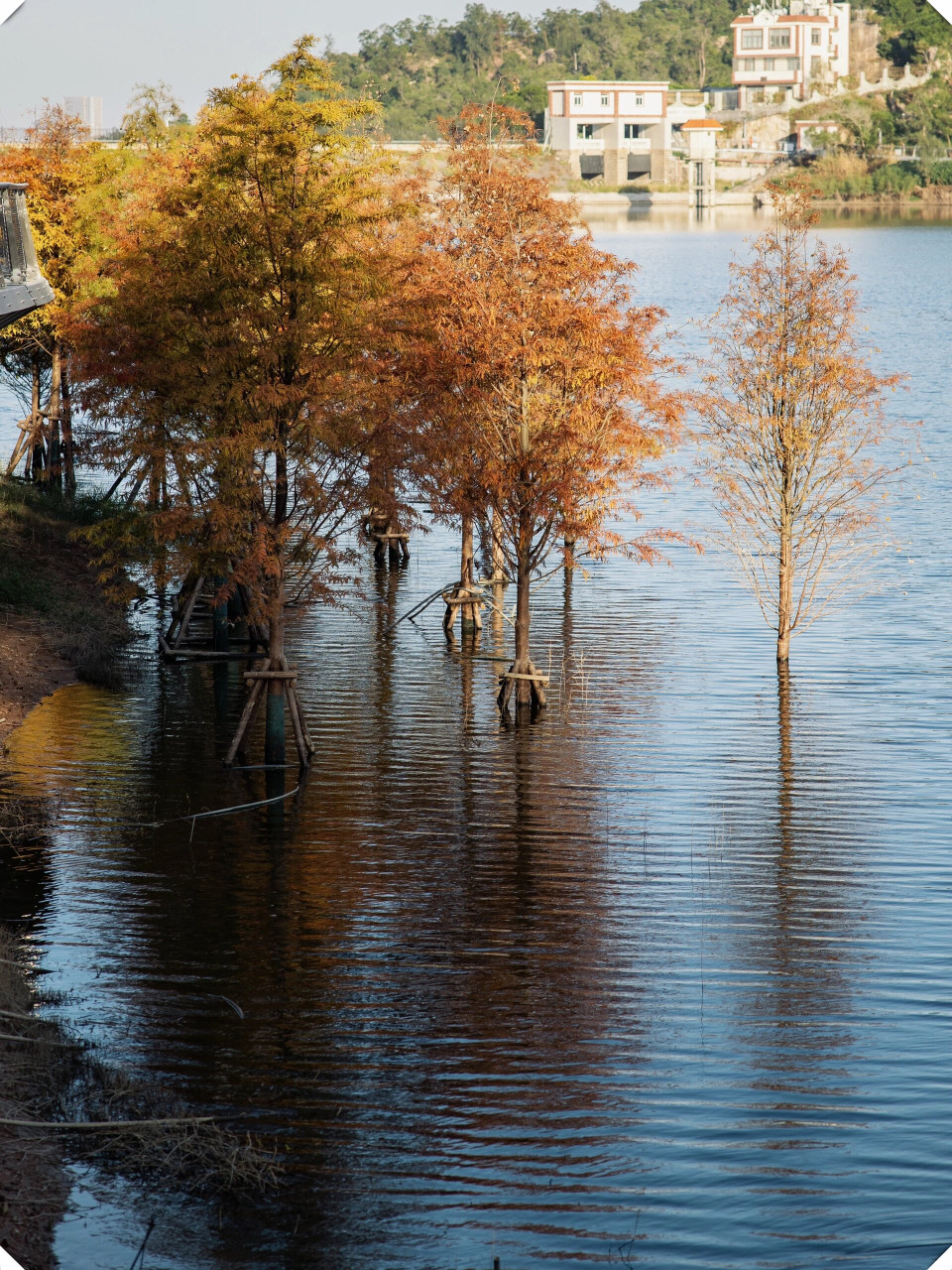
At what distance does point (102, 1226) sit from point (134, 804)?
30.4 feet

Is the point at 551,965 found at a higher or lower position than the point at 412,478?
lower

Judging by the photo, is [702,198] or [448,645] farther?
[702,198]

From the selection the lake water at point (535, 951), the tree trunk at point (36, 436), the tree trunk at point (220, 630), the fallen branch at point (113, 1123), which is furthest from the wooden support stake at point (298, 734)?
the tree trunk at point (36, 436)

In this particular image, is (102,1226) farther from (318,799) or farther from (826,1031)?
(318,799)

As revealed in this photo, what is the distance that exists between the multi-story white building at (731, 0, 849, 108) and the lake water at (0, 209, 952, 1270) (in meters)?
19.2

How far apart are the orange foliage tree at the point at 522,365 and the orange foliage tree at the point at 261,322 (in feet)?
6.87

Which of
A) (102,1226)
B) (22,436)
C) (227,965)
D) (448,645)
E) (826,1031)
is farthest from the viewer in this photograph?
(22,436)

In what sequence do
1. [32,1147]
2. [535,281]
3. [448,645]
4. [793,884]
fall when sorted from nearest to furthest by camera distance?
[32,1147] → [793,884] → [535,281] → [448,645]

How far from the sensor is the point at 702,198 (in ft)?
260

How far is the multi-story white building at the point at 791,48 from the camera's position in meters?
36.6

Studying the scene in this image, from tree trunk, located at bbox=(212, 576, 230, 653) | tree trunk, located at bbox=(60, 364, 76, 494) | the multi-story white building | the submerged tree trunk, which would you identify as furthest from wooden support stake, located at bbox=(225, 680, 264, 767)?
the multi-story white building

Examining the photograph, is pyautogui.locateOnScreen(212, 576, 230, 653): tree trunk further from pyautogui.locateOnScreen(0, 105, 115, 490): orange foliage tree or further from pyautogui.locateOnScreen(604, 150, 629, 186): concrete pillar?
pyautogui.locateOnScreen(604, 150, 629, 186): concrete pillar

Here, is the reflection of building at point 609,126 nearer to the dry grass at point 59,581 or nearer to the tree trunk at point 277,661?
the dry grass at point 59,581

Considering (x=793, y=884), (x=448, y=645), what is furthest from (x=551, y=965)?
(x=448, y=645)
